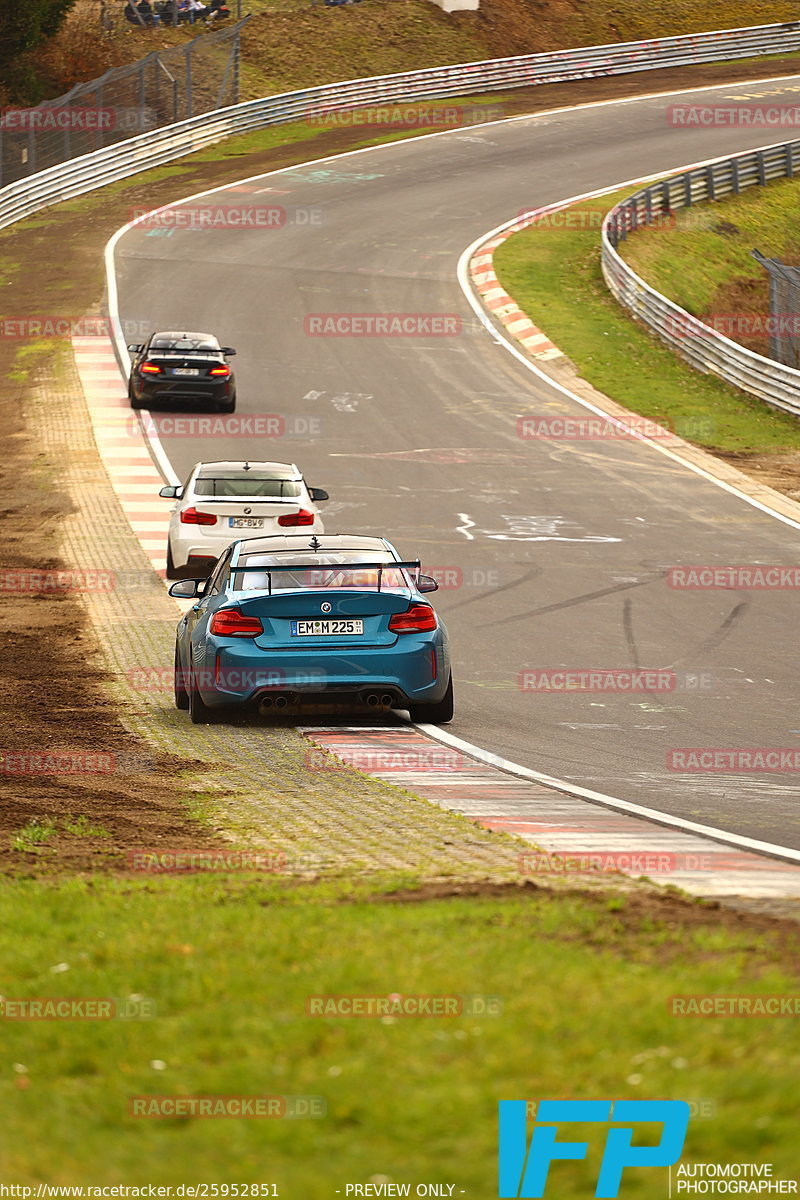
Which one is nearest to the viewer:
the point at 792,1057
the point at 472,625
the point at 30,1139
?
the point at 30,1139

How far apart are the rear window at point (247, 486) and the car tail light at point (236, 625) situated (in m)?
8.25

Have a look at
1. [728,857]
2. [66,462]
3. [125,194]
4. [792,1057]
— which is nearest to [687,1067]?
[792,1057]

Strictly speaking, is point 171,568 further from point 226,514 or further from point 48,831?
point 48,831

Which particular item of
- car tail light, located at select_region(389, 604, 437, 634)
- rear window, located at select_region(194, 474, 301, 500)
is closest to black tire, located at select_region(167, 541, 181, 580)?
rear window, located at select_region(194, 474, 301, 500)

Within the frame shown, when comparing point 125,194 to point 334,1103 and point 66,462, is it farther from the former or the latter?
point 334,1103

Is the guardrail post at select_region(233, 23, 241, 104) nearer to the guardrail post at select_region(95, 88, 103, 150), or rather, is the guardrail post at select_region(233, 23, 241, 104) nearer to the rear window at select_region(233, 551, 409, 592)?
the guardrail post at select_region(95, 88, 103, 150)

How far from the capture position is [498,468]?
92.3 feet

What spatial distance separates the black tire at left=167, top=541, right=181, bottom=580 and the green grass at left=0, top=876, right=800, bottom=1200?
13.9 m

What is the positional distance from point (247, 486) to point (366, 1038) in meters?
16.2

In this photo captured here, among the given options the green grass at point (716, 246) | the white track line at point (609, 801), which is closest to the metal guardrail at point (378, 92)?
the green grass at point (716, 246)

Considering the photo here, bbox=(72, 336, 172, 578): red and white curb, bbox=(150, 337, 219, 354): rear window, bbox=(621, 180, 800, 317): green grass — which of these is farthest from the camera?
bbox=(621, 180, 800, 317): green grass

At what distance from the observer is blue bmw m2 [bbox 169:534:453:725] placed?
11977 mm

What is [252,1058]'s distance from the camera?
461cm

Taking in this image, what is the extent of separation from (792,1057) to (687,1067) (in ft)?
1.10
